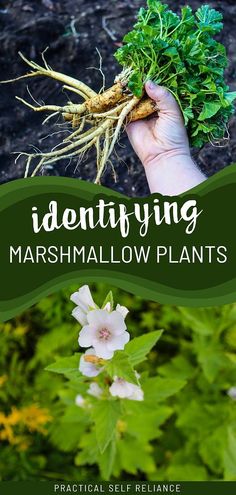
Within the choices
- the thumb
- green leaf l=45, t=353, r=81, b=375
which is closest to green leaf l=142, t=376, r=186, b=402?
green leaf l=45, t=353, r=81, b=375

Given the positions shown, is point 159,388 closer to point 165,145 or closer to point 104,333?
point 104,333

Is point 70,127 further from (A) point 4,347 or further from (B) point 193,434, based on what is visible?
(B) point 193,434

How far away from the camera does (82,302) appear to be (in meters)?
1.14

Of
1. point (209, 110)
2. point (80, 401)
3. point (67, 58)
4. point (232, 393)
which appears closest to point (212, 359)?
point (232, 393)

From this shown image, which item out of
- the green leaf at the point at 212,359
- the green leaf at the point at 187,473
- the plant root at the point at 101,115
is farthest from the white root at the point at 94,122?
the green leaf at the point at 187,473

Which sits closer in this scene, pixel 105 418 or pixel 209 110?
pixel 105 418

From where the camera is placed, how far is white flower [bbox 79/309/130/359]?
3.67 ft

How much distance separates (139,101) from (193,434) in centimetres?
74

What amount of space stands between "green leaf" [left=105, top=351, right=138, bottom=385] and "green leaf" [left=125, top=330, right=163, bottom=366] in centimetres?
7

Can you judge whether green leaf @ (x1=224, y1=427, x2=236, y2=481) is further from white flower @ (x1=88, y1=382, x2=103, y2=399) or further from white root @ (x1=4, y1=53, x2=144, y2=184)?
white root @ (x1=4, y1=53, x2=144, y2=184)

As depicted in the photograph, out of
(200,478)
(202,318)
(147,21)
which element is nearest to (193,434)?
(200,478)

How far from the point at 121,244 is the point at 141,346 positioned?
0.21 m

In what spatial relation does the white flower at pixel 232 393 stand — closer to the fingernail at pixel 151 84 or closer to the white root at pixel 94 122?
the white root at pixel 94 122

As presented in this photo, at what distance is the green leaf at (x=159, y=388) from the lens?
1.42 meters
